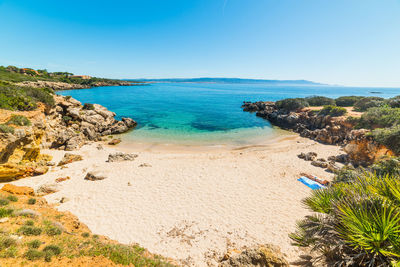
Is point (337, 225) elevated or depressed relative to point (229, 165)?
elevated

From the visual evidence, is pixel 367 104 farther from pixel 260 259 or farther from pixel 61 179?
pixel 61 179

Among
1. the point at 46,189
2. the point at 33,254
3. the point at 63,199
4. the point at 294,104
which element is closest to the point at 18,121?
the point at 46,189

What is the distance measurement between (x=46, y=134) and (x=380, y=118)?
3519 cm

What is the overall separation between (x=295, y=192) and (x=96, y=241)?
35.7 ft

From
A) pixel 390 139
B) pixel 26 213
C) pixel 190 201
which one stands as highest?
pixel 390 139

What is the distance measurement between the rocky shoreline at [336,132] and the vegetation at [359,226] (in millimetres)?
12229

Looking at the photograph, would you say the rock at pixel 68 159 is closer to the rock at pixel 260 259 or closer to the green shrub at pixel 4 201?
the green shrub at pixel 4 201

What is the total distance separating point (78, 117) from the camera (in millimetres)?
20781

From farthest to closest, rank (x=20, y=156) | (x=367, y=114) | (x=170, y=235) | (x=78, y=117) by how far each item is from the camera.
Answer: (x=78, y=117) < (x=367, y=114) < (x=20, y=156) < (x=170, y=235)

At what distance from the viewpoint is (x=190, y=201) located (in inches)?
358

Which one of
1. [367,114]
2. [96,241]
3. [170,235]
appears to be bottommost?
[170,235]

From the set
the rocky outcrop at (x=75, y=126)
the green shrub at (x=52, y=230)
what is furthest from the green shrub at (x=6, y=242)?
the rocky outcrop at (x=75, y=126)

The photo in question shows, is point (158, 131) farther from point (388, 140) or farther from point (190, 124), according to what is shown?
point (388, 140)

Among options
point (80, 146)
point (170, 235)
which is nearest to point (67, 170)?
point (80, 146)
